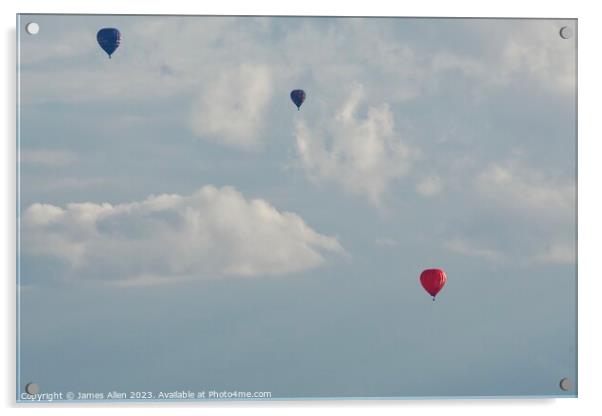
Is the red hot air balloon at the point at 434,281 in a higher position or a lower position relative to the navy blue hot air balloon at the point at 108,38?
lower

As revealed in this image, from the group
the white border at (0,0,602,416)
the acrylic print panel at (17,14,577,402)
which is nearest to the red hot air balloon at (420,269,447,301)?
the acrylic print panel at (17,14,577,402)

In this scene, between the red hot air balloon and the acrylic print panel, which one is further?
Result: the red hot air balloon

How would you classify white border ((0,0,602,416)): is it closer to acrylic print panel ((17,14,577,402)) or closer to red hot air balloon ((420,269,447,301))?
acrylic print panel ((17,14,577,402))

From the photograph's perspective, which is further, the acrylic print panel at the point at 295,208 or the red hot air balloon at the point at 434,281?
the red hot air balloon at the point at 434,281
